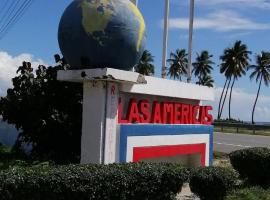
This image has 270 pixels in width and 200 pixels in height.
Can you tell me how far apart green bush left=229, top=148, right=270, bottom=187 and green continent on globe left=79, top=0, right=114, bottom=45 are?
4.51 m

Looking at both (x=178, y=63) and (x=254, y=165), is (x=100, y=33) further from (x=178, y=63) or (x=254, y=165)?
(x=178, y=63)

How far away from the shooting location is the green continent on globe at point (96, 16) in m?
10.9

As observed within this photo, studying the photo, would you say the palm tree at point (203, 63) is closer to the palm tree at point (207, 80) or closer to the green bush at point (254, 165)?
the palm tree at point (207, 80)

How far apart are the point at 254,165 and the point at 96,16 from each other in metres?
5.13

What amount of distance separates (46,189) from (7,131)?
11154 mm

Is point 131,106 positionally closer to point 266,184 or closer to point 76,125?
point 76,125

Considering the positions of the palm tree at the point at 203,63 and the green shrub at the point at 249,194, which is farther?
the palm tree at the point at 203,63

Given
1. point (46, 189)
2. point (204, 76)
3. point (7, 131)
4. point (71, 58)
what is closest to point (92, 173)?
point (46, 189)

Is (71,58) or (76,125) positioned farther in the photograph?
(76,125)

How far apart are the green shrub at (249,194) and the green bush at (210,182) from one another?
0.73m

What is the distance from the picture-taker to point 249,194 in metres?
11.3

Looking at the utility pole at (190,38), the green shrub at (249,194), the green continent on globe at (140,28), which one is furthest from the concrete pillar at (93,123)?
the utility pole at (190,38)

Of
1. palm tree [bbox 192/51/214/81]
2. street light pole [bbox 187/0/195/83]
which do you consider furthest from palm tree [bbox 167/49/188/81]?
street light pole [bbox 187/0/195/83]

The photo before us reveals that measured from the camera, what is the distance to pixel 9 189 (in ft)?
24.2
